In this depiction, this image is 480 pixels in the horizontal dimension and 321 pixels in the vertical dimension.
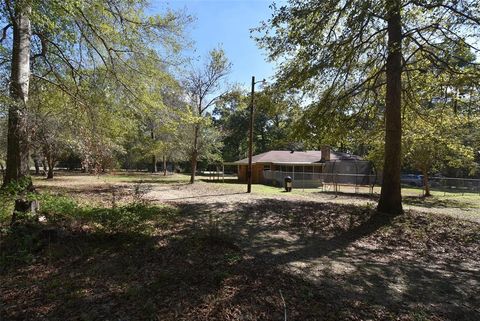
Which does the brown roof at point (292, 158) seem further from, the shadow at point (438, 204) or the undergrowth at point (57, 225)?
the undergrowth at point (57, 225)

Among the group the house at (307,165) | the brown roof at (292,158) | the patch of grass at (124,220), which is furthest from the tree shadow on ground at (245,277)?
the brown roof at (292,158)

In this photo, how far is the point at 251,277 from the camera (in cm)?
487

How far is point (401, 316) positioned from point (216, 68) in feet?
80.0

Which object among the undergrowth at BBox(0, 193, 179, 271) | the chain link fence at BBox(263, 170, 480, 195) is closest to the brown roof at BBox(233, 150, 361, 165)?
the chain link fence at BBox(263, 170, 480, 195)

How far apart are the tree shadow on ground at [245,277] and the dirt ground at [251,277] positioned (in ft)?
0.06

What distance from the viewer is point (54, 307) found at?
404 centimetres

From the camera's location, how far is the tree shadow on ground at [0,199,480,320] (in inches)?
157

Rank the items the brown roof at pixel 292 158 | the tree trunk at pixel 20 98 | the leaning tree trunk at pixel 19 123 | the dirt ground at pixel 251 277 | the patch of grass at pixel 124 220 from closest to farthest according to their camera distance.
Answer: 1. the dirt ground at pixel 251 277
2. the leaning tree trunk at pixel 19 123
3. the tree trunk at pixel 20 98
4. the patch of grass at pixel 124 220
5. the brown roof at pixel 292 158

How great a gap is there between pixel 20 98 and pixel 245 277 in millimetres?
6143

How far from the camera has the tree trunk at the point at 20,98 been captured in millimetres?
6832

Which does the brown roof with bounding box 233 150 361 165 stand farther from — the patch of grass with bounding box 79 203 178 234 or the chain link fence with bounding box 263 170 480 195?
the patch of grass with bounding box 79 203 178 234

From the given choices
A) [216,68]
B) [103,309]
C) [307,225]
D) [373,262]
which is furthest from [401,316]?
[216,68]

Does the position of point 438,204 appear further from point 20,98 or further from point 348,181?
point 20,98

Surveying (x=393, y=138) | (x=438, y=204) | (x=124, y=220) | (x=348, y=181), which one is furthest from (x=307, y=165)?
(x=124, y=220)
